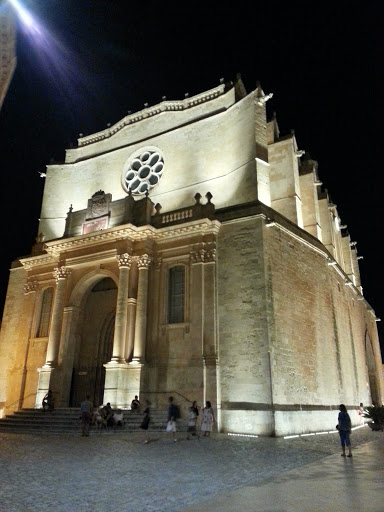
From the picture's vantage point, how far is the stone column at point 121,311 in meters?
17.3

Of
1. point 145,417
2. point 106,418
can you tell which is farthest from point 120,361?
point 145,417

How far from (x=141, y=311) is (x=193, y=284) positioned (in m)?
2.54

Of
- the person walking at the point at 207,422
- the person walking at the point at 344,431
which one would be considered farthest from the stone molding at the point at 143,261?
the person walking at the point at 344,431

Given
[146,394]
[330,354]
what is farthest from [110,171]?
[330,354]

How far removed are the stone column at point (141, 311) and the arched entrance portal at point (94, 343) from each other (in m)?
3.27

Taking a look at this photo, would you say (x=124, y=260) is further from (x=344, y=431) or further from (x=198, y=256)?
(x=344, y=431)

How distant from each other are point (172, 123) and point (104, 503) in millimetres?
21169

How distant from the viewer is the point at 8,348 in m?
22.8

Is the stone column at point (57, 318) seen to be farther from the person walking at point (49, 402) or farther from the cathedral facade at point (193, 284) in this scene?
the person walking at point (49, 402)

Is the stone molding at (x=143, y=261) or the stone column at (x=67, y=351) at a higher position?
the stone molding at (x=143, y=261)

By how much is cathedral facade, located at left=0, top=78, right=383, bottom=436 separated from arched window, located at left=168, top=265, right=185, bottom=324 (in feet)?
0.24

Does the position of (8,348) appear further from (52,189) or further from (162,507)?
(162,507)

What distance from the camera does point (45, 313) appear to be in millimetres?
21859

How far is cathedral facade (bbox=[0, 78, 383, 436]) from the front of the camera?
52.6 feet
